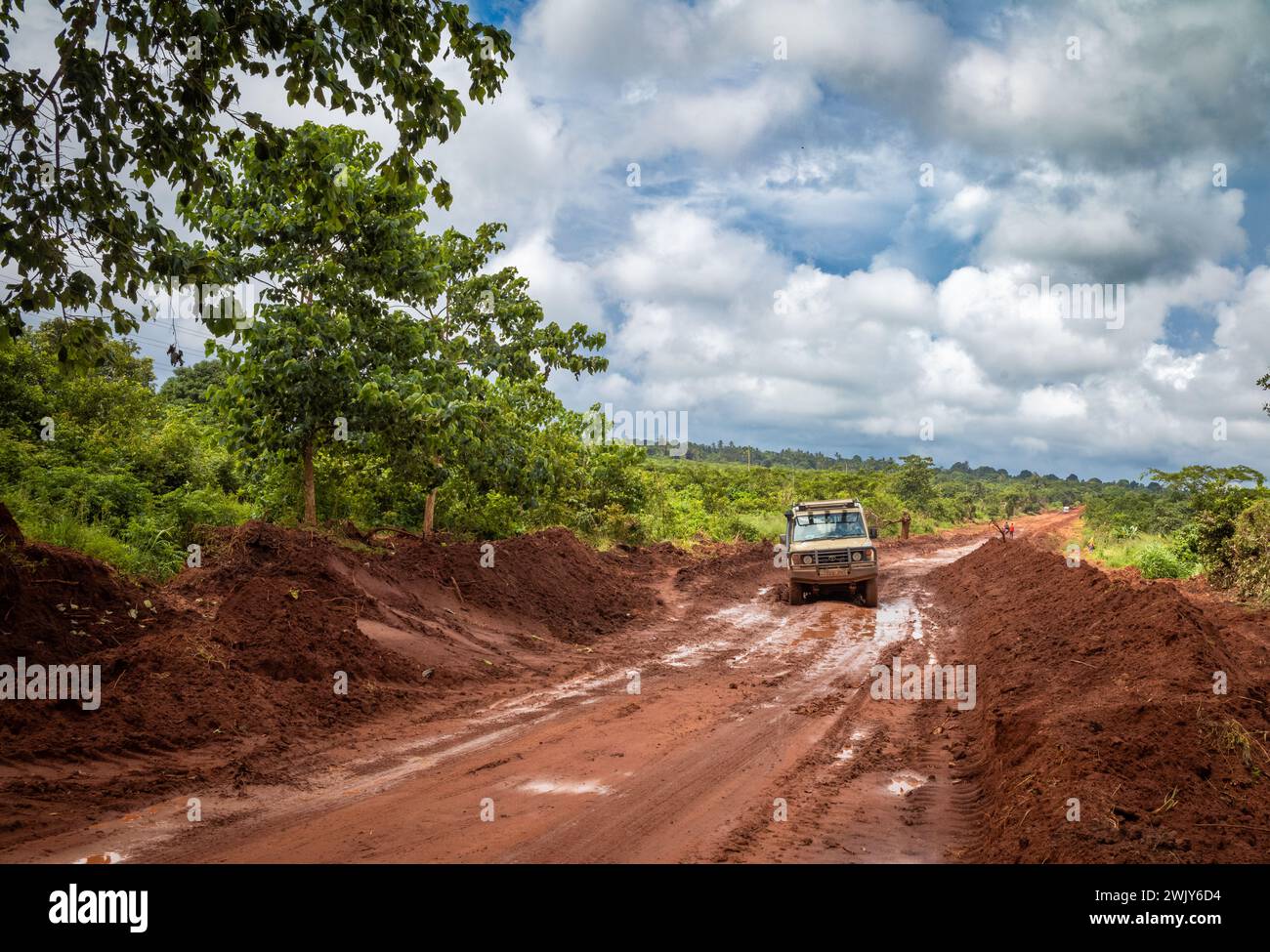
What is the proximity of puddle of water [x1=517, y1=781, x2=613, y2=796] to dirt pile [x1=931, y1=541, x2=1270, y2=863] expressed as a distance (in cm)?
283

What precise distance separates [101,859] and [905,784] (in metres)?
5.94

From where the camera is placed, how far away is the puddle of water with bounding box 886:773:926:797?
22.5 feet

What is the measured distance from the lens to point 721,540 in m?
33.2

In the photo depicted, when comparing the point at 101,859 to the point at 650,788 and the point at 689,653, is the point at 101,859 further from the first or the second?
the point at 689,653

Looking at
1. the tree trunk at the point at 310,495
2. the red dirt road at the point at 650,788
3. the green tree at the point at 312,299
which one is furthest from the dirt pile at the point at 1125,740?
the tree trunk at the point at 310,495

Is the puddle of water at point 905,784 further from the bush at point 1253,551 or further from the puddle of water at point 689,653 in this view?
the bush at point 1253,551

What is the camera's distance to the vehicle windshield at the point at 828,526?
769 inches

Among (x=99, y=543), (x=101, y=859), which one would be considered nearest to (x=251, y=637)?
(x=99, y=543)

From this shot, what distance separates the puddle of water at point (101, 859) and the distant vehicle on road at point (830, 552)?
15396 mm

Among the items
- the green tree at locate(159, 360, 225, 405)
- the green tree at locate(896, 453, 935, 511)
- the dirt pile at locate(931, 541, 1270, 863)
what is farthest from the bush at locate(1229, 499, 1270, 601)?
the green tree at locate(896, 453, 935, 511)

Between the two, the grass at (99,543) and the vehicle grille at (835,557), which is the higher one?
the grass at (99,543)

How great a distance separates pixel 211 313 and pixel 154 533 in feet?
26.4
